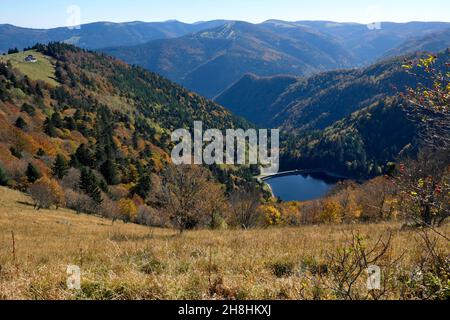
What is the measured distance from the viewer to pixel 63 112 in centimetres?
15875

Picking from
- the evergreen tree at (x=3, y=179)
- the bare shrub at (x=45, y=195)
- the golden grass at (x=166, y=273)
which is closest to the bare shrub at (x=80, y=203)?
the bare shrub at (x=45, y=195)

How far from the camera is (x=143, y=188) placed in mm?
108875

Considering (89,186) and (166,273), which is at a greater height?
(166,273)

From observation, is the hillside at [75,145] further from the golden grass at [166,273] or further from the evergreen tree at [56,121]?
the golden grass at [166,273]

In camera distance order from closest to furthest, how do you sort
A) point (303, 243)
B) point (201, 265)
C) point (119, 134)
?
point (201, 265)
point (303, 243)
point (119, 134)

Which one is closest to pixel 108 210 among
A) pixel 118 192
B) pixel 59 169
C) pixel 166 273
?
pixel 59 169

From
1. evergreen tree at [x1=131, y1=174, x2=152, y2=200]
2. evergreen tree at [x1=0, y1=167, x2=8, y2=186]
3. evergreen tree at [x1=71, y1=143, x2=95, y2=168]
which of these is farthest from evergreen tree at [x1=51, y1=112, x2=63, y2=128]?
evergreen tree at [x1=0, y1=167, x2=8, y2=186]

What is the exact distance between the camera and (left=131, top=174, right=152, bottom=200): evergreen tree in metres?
108

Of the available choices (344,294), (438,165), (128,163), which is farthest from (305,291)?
(128,163)

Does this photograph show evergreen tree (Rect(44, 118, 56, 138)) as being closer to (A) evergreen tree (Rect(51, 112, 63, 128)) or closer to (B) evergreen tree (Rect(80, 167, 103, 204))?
(A) evergreen tree (Rect(51, 112, 63, 128))

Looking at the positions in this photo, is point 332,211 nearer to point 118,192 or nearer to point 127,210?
point 127,210

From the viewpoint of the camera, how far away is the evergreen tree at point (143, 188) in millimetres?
107794

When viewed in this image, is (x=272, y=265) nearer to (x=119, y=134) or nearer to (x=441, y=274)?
(x=441, y=274)

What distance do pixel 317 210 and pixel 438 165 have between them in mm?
70036
